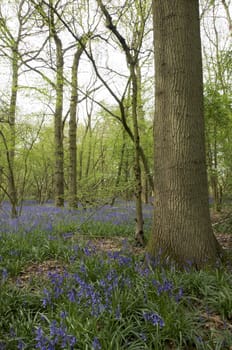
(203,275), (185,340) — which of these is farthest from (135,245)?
(185,340)

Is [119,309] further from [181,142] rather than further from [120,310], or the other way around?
[181,142]

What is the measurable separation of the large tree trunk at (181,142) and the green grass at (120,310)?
0.34m

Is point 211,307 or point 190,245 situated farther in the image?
point 190,245

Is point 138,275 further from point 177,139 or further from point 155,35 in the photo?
point 155,35

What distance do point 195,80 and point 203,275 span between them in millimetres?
2218

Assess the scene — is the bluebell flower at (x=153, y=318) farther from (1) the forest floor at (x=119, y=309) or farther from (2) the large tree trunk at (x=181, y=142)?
(2) the large tree trunk at (x=181, y=142)

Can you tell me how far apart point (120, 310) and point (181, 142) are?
191cm

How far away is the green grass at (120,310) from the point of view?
1.94 meters

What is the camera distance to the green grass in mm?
1943

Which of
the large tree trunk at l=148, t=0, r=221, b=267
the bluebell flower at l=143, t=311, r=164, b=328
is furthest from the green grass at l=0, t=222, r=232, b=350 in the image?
the large tree trunk at l=148, t=0, r=221, b=267

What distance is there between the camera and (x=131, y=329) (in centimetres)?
209

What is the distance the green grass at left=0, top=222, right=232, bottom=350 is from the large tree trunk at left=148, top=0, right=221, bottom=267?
34cm

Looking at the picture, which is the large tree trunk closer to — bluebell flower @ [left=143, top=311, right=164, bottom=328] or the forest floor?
the forest floor

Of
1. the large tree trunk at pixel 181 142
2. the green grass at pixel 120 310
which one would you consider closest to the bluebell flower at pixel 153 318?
the green grass at pixel 120 310
